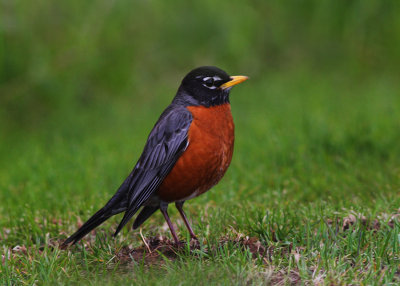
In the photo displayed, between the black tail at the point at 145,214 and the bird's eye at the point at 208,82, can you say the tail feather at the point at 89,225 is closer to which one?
the black tail at the point at 145,214

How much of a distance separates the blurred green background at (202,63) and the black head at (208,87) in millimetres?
1476

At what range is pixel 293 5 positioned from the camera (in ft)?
39.7

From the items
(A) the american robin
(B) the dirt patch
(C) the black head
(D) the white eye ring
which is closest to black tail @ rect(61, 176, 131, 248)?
(A) the american robin

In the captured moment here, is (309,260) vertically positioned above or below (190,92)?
below

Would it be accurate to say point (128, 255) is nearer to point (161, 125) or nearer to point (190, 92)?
point (161, 125)

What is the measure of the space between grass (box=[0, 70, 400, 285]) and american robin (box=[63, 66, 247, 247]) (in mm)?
314

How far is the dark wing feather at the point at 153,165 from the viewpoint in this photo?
434 cm

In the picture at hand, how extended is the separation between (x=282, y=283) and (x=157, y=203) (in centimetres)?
138

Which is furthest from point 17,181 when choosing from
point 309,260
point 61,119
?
point 309,260

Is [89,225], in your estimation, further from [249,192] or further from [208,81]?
[249,192]

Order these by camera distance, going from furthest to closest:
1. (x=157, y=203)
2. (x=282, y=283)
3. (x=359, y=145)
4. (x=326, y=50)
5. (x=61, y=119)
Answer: (x=326, y=50) < (x=61, y=119) < (x=359, y=145) < (x=157, y=203) < (x=282, y=283)

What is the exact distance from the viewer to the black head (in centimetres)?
461

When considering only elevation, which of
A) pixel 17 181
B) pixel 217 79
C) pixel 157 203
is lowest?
pixel 17 181

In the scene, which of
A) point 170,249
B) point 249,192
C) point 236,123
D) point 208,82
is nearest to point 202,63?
point 236,123
